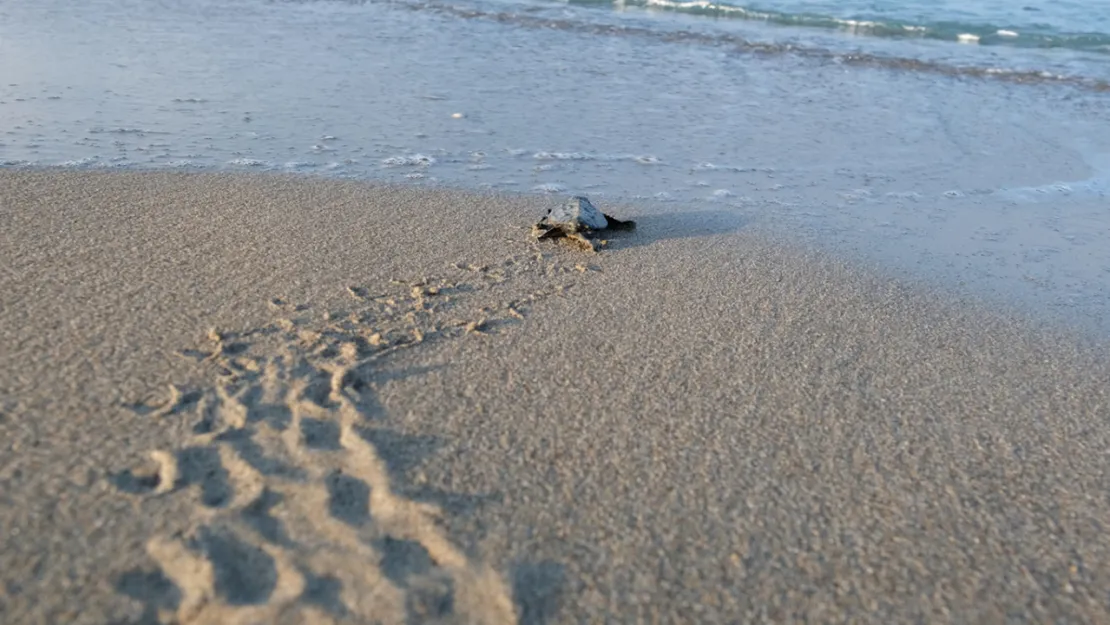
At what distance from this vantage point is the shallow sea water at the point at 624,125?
4.10 meters

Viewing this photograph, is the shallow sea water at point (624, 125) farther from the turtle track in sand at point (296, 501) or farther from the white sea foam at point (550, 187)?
the turtle track in sand at point (296, 501)

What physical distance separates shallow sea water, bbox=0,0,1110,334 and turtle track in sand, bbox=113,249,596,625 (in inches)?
80.0

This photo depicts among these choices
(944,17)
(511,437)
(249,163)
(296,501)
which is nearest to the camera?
(296,501)

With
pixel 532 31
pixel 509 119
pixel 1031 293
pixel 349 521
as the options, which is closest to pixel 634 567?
pixel 349 521

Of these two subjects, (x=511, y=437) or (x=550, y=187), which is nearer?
(x=511, y=437)

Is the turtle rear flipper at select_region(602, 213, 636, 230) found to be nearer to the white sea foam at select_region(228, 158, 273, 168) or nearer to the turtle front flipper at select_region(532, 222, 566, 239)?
the turtle front flipper at select_region(532, 222, 566, 239)

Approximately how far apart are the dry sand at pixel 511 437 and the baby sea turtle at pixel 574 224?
0.09 m

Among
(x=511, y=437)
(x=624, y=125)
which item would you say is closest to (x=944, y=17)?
(x=624, y=125)

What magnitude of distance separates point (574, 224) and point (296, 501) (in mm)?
1930

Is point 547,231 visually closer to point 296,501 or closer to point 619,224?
point 619,224

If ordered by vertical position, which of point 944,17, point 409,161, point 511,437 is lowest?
point 511,437

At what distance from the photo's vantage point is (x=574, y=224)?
3.49 meters

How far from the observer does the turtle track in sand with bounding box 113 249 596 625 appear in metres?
1.61

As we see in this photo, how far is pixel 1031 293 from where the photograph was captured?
11.3 ft
